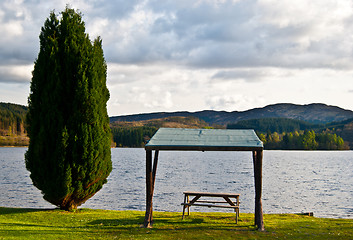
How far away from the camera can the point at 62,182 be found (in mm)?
15398

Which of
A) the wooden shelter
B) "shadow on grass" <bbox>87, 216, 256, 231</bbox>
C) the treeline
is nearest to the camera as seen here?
the wooden shelter

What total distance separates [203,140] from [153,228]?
3907mm

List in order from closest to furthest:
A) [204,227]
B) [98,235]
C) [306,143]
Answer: [98,235] → [204,227] → [306,143]

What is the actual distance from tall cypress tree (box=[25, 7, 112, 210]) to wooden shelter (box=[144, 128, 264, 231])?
3572 mm

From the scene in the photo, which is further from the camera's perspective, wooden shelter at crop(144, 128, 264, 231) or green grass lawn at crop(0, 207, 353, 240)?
wooden shelter at crop(144, 128, 264, 231)

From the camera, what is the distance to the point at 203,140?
45.4 feet

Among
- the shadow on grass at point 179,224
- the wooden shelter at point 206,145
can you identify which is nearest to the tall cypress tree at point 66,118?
the shadow on grass at point 179,224

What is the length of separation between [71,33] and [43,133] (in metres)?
4.94

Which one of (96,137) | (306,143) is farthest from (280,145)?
(96,137)

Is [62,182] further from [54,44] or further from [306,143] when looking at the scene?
[306,143]

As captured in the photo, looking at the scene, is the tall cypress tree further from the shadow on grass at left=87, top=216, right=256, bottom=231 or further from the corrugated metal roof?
the corrugated metal roof

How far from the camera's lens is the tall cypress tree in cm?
1562

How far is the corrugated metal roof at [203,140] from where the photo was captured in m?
13.3

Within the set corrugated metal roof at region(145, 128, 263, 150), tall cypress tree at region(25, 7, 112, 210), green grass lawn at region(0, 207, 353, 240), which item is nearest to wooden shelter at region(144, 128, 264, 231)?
corrugated metal roof at region(145, 128, 263, 150)
